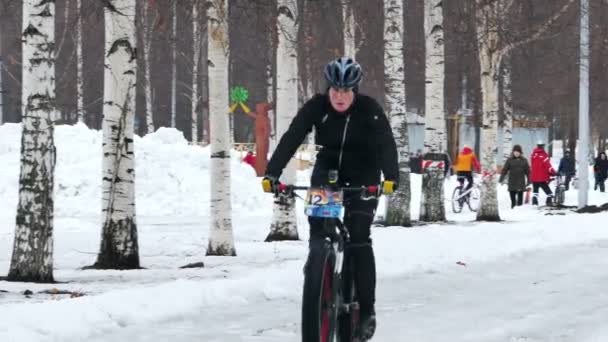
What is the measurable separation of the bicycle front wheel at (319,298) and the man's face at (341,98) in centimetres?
92

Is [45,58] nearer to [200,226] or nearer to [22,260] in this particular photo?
[22,260]

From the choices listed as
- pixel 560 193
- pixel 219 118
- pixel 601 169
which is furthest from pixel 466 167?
pixel 219 118

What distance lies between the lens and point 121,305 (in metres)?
9.55

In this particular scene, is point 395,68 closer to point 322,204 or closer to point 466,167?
point 466,167

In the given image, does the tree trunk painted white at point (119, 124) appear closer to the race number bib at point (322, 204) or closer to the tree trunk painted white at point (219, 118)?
the tree trunk painted white at point (219, 118)

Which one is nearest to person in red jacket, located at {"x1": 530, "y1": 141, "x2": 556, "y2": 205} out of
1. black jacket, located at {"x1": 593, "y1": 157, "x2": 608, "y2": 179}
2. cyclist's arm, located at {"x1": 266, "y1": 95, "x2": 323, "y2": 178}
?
black jacket, located at {"x1": 593, "y1": 157, "x2": 608, "y2": 179}

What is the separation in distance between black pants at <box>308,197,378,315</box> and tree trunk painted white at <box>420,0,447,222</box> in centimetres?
1608

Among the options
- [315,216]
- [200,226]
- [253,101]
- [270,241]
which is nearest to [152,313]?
[315,216]

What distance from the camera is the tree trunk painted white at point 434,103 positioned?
23.4 m

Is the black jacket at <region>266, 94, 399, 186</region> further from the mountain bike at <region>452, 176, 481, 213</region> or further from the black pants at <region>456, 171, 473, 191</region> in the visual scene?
the black pants at <region>456, 171, 473, 191</region>

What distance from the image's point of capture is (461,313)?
32.4 ft

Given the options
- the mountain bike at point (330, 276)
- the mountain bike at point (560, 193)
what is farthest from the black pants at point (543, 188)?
the mountain bike at point (330, 276)

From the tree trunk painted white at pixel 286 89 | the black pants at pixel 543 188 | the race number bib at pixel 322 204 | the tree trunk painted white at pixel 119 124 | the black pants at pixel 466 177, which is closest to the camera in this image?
the race number bib at pixel 322 204

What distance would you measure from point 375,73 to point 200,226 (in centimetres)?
2454
